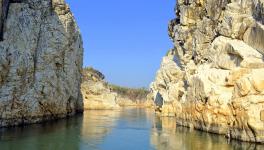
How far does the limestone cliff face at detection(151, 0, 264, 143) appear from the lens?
34.7 meters

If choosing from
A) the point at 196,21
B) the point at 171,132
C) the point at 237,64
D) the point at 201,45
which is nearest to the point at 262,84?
the point at 237,64

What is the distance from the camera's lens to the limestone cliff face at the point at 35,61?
4253 cm

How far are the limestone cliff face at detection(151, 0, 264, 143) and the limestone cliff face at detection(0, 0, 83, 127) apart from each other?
16025 millimetres

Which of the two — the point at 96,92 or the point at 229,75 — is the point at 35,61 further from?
the point at 96,92

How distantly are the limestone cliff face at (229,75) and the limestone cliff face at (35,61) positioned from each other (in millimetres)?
16025

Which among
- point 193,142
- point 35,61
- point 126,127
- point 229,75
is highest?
point 35,61

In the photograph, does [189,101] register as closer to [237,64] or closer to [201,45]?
[237,64]

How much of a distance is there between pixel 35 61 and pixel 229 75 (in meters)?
21.7

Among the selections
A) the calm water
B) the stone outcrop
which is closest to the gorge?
the calm water

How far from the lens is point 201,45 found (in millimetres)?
62000

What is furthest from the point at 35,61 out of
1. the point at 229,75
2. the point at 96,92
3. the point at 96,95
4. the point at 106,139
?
the point at 96,95

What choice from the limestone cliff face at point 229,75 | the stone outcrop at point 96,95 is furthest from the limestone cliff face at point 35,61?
the stone outcrop at point 96,95

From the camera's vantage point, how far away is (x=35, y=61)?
1919 inches

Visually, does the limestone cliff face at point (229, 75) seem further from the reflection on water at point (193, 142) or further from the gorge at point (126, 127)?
the reflection on water at point (193, 142)
